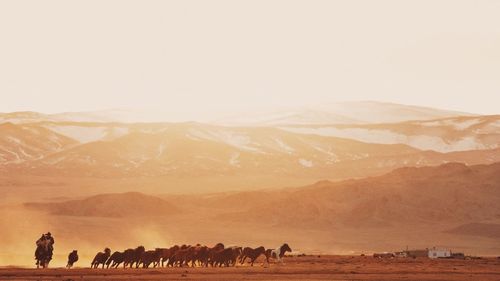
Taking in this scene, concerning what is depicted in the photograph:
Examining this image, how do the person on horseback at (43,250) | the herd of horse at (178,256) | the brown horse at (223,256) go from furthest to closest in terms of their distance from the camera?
the brown horse at (223,256) < the herd of horse at (178,256) < the person on horseback at (43,250)

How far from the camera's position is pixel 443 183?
11494 cm

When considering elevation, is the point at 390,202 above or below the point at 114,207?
above

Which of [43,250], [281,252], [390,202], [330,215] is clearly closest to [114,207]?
[330,215]

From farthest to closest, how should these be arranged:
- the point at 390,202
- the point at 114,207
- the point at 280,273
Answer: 1. the point at 114,207
2. the point at 390,202
3. the point at 280,273

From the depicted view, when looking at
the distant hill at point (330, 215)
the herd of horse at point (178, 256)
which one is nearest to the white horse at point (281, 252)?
the herd of horse at point (178, 256)

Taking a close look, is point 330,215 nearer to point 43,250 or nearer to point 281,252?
point 281,252

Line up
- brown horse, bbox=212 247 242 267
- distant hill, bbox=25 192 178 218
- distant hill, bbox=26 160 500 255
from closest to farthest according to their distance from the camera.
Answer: brown horse, bbox=212 247 242 267
distant hill, bbox=26 160 500 255
distant hill, bbox=25 192 178 218

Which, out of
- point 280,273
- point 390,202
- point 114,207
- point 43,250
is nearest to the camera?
point 280,273

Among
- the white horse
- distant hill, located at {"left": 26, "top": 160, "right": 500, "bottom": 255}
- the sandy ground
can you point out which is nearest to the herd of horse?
the white horse

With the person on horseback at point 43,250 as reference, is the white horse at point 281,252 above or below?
above

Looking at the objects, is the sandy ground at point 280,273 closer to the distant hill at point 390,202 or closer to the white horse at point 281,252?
the white horse at point 281,252

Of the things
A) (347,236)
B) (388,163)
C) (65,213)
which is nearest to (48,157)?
(388,163)

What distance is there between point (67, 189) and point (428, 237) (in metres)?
73.2

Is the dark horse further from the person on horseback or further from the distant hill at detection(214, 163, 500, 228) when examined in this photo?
the distant hill at detection(214, 163, 500, 228)
